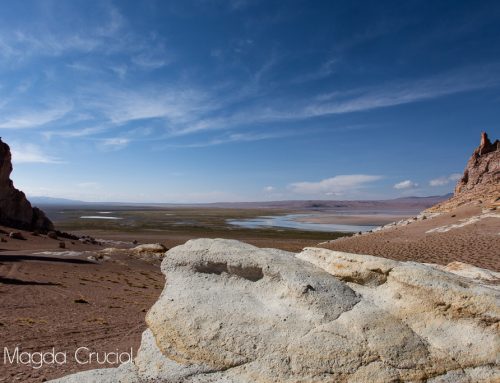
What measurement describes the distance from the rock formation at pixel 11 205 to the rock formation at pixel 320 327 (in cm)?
3256

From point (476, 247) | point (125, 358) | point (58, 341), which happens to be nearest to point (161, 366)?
point (125, 358)

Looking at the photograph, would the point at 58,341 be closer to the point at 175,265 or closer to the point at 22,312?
the point at 22,312

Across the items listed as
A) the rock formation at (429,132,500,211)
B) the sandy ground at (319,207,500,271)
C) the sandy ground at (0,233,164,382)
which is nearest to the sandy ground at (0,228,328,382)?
the sandy ground at (0,233,164,382)

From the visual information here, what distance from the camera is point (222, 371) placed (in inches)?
199

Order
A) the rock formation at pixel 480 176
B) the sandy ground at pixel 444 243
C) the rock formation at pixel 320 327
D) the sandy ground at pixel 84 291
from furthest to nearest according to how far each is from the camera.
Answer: the rock formation at pixel 480 176 < the sandy ground at pixel 444 243 < the sandy ground at pixel 84 291 < the rock formation at pixel 320 327

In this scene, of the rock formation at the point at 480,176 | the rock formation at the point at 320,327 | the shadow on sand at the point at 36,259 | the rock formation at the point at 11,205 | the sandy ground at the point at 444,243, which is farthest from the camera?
the rock formation at the point at 480,176

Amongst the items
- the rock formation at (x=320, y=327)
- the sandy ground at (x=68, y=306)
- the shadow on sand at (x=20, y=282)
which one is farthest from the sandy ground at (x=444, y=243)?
the shadow on sand at (x=20, y=282)

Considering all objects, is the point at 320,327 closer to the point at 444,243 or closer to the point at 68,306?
the point at 68,306

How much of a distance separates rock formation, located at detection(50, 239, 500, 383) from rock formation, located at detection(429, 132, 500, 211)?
45678 mm

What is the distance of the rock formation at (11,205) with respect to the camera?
3234 cm

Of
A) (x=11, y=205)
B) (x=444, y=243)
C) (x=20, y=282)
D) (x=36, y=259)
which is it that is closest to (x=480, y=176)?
(x=444, y=243)

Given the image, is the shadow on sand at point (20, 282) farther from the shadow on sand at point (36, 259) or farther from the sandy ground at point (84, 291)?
the shadow on sand at point (36, 259)

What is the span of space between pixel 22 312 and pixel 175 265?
6412 mm

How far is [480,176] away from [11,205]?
2475 inches
